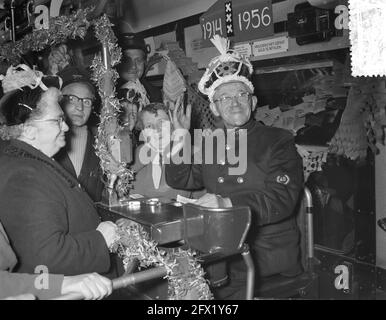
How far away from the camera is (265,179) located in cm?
213

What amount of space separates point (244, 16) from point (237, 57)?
145cm

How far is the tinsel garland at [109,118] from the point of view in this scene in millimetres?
2299

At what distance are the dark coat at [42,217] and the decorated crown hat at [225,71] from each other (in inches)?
38.7

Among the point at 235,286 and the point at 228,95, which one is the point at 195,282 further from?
the point at 228,95

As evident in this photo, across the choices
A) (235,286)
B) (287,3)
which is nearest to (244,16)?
(287,3)

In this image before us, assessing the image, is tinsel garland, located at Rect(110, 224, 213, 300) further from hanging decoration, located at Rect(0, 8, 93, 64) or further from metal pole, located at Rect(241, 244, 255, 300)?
hanging decoration, located at Rect(0, 8, 93, 64)

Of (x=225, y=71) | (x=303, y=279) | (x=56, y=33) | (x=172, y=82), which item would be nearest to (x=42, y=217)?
(x=225, y=71)

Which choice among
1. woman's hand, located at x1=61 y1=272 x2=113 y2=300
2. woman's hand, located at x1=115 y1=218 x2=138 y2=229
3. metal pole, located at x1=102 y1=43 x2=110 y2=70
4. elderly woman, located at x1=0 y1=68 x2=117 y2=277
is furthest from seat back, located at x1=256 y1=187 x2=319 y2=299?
metal pole, located at x1=102 y1=43 x2=110 y2=70

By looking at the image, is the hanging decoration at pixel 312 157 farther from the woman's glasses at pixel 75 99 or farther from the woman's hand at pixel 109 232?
the woman's hand at pixel 109 232

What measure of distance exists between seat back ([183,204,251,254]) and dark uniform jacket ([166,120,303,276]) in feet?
1.71

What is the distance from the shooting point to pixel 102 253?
1.68 meters

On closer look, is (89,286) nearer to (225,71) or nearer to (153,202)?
(153,202)

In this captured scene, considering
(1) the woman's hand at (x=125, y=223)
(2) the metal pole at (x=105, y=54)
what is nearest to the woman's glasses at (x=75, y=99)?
(2) the metal pole at (x=105, y=54)

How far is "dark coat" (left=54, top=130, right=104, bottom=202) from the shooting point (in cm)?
272
